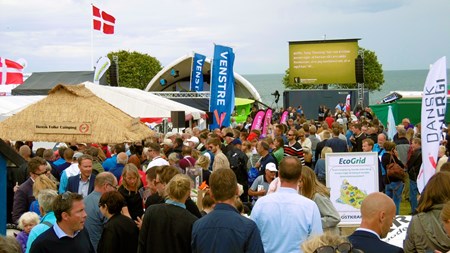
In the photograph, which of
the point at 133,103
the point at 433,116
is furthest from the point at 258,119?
the point at 433,116

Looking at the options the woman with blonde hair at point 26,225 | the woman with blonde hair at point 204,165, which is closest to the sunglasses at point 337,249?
the woman with blonde hair at point 26,225

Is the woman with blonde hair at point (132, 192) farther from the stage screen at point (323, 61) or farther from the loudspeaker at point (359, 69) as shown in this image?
the stage screen at point (323, 61)

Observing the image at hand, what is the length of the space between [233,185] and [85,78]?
124 feet

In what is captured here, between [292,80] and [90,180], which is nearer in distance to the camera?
[90,180]

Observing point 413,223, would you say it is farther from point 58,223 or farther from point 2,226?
point 2,226

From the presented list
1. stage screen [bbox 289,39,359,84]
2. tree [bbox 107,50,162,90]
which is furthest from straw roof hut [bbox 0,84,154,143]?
tree [bbox 107,50,162,90]

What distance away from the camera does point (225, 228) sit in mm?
4922

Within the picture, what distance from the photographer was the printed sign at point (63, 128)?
12.9m

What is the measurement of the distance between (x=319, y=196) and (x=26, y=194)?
3677 millimetres

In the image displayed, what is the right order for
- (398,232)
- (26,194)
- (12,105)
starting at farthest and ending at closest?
(12,105) → (26,194) → (398,232)

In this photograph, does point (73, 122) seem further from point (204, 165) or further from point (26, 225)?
point (26, 225)

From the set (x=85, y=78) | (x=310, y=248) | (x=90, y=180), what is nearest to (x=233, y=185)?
(x=310, y=248)

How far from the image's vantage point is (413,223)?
5.35 metres

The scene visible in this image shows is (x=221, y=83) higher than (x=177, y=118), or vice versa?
(x=221, y=83)
